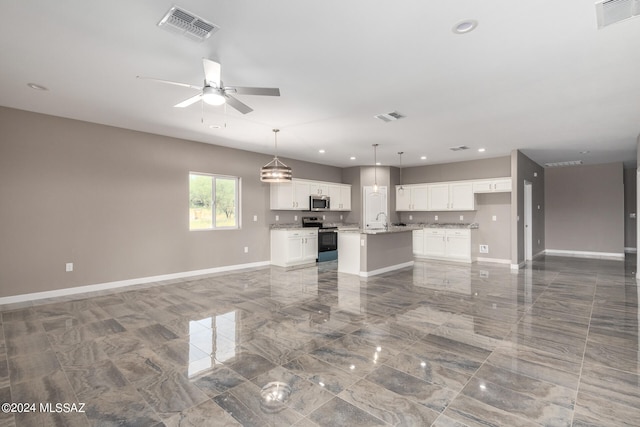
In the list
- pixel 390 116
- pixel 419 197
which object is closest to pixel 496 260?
pixel 419 197

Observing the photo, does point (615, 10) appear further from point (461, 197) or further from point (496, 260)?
point (496, 260)

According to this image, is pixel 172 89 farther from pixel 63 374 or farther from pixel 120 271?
pixel 120 271

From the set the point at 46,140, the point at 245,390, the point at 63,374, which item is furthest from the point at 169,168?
the point at 245,390

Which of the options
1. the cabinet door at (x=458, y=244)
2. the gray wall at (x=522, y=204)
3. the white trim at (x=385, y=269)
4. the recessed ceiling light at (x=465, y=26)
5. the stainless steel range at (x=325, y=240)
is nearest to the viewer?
the recessed ceiling light at (x=465, y=26)

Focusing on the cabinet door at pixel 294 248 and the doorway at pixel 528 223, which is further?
the doorway at pixel 528 223

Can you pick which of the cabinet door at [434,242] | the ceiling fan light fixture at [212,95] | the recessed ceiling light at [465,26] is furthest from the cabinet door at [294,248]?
the recessed ceiling light at [465,26]

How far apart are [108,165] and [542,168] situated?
452 inches

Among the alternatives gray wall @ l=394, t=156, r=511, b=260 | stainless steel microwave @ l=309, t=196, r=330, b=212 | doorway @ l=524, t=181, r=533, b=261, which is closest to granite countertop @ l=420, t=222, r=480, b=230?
gray wall @ l=394, t=156, r=511, b=260

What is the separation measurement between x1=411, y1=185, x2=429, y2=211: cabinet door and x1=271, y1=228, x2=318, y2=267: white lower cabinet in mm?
3376

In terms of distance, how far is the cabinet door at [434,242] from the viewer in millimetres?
8414

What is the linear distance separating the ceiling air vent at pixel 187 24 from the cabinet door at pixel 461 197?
758 cm

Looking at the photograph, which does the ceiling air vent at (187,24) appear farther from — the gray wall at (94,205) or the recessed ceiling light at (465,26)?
the gray wall at (94,205)

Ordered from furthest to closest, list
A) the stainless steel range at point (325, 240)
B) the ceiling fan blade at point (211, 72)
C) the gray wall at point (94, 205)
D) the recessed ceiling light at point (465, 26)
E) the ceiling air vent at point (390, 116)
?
1. the stainless steel range at point (325, 240)
2. the ceiling air vent at point (390, 116)
3. the gray wall at point (94, 205)
4. the ceiling fan blade at point (211, 72)
5. the recessed ceiling light at point (465, 26)

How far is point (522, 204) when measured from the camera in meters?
7.63
